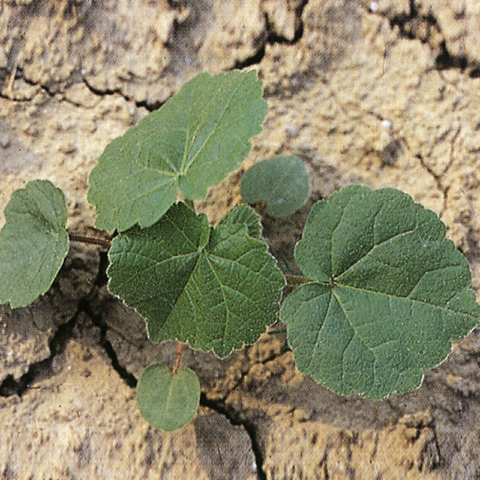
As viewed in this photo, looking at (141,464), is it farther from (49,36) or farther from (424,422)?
(49,36)

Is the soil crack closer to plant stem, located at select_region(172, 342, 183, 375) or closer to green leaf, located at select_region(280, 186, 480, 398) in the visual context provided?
plant stem, located at select_region(172, 342, 183, 375)

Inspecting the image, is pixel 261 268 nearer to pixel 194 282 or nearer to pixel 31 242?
pixel 194 282

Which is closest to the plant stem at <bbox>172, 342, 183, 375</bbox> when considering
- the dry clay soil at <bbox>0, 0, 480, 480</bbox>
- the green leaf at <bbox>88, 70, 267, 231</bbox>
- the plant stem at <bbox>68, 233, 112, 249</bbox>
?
the dry clay soil at <bbox>0, 0, 480, 480</bbox>

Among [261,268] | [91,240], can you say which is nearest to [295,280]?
[261,268]

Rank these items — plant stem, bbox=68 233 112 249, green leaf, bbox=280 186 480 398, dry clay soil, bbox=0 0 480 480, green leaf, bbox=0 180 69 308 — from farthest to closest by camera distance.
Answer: dry clay soil, bbox=0 0 480 480 < plant stem, bbox=68 233 112 249 < green leaf, bbox=0 180 69 308 < green leaf, bbox=280 186 480 398

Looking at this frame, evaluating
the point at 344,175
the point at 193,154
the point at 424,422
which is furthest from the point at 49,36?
the point at 424,422

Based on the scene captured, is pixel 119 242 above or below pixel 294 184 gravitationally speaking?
above
